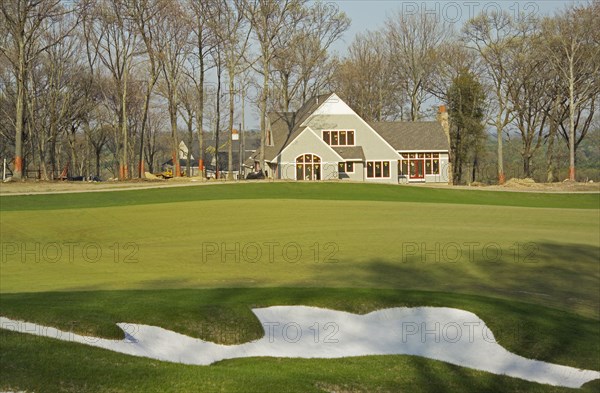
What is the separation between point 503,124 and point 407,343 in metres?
71.5

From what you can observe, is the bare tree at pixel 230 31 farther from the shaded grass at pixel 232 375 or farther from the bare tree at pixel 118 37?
the shaded grass at pixel 232 375

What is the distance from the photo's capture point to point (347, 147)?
246 feet

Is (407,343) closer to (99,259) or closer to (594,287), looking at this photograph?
(594,287)

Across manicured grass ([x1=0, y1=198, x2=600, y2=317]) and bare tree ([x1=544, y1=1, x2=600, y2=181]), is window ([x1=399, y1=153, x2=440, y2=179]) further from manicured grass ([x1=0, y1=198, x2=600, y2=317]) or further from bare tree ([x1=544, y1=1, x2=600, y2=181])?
manicured grass ([x1=0, y1=198, x2=600, y2=317])

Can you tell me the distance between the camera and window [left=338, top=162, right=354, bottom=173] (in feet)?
241

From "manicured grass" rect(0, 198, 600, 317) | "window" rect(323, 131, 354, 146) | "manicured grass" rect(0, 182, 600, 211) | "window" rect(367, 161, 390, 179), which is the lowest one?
"manicured grass" rect(0, 198, 600, 317)

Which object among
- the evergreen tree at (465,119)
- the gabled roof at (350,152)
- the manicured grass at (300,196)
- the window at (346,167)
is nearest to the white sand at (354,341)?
the manicured grass at (300,196)

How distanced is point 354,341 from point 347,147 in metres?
59.9

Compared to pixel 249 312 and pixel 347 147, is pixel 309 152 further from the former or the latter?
pixel 249 312

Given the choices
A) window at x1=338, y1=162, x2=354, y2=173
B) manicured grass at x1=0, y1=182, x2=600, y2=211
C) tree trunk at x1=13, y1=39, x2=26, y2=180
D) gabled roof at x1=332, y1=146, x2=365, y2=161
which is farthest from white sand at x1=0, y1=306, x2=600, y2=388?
gabled roof at x1=332, y1=146, x2=365, y2=161

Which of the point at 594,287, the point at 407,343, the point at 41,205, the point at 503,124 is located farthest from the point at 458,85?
the point at 407,343

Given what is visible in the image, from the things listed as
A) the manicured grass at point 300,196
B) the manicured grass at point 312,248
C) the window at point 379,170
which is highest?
the window at point 379,170

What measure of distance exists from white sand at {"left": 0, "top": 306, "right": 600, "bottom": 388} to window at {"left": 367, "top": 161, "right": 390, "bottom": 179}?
58.9 m

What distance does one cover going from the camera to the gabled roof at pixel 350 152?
241ft
